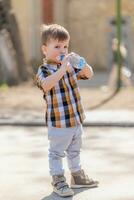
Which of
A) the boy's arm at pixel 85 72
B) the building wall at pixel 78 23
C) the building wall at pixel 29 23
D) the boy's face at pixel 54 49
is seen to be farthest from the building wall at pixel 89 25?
the boy's face at pixel 54 49

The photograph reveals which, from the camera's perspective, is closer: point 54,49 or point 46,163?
point 54,49

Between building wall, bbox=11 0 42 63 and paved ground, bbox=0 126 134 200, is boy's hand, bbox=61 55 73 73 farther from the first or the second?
building wall, bbox=11 0 42 63

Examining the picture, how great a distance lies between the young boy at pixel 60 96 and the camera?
601 cm

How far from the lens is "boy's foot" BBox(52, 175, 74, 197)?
618cm

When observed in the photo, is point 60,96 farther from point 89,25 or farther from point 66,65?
point 89,25

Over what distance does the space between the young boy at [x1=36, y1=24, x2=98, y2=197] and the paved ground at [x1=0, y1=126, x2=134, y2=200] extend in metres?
0.32

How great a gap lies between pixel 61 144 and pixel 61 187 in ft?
Answer: 1.25

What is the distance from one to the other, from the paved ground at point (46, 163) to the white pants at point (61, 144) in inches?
11.2

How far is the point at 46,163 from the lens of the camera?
7773 millimetres

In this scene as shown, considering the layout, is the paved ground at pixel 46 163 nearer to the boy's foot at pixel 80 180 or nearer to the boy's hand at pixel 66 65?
the boy's foot at pixel 80 180

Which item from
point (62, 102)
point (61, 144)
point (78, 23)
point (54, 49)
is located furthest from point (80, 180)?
point (78, 23)

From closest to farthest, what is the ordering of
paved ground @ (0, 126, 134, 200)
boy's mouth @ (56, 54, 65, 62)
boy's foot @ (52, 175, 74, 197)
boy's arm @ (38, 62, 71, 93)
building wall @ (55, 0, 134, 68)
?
1. boy's arm @ (38, 62, 71, 93)
2. boy's mouth @ (56, 54, 65, 62)
3. boy's foot @ (52, 175, 74, 197)
4. paved ground @ (0, 126, 134, 200)
5. building wall @ (55, 0, 134, 68)

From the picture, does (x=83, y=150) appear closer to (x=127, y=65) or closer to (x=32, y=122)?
(x=32, y=122)

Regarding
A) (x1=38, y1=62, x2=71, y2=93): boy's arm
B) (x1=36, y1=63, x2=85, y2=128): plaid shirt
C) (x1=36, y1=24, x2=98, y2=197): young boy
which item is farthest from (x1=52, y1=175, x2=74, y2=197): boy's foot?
(x1=38, y1=62, x2=71, y2=93): boy's arm
